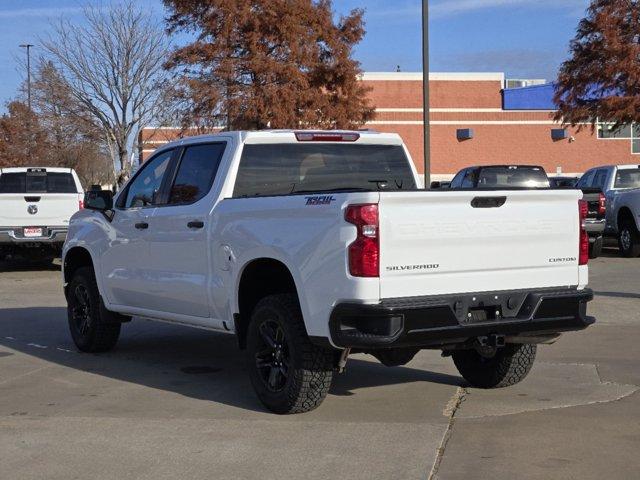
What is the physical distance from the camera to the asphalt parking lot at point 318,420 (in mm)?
5465

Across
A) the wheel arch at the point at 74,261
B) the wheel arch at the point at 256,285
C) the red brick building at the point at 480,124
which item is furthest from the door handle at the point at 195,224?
the red brick building at the point at 480,124

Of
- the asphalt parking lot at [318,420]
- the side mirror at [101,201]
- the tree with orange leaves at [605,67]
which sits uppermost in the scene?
the tree with orange leaves at [605,67]

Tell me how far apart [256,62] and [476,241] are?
838 inches

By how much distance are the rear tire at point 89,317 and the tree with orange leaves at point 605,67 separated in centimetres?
2119

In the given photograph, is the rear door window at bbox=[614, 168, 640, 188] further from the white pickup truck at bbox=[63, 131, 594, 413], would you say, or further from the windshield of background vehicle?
the white pickup truck at bbox=[63, 131, 594, 413]

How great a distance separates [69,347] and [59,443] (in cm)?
400

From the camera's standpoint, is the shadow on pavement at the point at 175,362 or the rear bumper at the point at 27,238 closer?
the shadow on pavement at the point at 175,362

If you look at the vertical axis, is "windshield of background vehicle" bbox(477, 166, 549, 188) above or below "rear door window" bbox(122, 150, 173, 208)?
below

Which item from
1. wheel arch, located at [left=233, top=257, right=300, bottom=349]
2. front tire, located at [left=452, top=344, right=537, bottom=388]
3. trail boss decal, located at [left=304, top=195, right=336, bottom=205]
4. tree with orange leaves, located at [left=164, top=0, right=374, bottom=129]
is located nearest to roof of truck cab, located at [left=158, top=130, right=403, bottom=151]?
wheel arch, located at [left=233, top=257, right=300, bottom=349]

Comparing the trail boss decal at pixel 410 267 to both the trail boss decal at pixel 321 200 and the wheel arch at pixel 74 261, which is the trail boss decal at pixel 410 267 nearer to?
the trail boss decal at pixel 321 200

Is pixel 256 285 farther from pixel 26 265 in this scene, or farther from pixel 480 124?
pixel 480 124

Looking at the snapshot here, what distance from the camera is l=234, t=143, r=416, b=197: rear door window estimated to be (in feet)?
24.6

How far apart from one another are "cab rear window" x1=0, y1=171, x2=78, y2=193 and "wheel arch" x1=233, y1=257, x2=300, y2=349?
1237 cm

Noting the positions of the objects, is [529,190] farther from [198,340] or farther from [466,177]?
[466,177]
